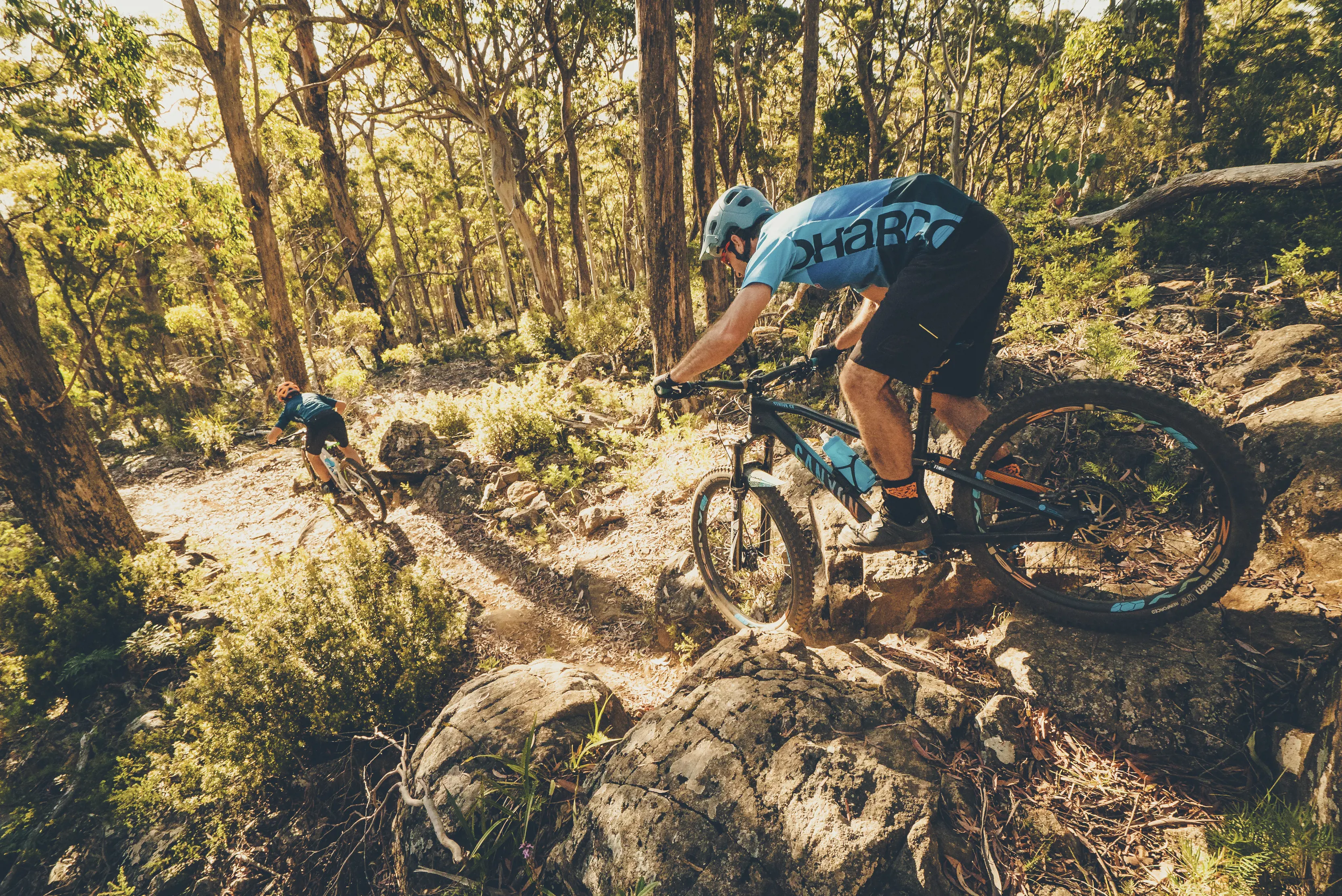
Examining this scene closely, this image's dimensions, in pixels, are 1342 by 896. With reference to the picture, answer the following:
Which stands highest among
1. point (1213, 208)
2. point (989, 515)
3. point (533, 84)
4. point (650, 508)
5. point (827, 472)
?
point (533, 84)

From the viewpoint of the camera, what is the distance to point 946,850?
1.98 meters

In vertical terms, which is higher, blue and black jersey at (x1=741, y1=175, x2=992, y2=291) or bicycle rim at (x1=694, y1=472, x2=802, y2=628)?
blue and black jersey at (x1=741, y1=175, x2=992, y2=291)

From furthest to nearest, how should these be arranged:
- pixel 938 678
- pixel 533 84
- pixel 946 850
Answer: pixel 533 84 → pixel 938 678 → pixel 946 850

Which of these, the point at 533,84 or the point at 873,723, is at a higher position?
the point at 533,84

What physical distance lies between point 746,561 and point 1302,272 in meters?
5.22

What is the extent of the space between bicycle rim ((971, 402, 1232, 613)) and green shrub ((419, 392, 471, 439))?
28.9 feet

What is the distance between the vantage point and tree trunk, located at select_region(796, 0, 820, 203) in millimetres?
14109

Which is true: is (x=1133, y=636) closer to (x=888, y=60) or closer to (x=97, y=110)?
(x=97, y=110)

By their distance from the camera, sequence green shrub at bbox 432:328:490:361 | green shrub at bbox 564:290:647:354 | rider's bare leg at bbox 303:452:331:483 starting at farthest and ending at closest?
green shrub at bbox 432:328:490:361 < green shrub at bbox 564:290:647:354 < rider's bare leg at bbox 303:452:331:483

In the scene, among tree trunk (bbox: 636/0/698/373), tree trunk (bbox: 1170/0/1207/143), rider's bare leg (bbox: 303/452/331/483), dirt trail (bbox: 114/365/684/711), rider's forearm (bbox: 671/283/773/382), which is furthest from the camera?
tree trunk (bbox: 1170/0/1207/143)

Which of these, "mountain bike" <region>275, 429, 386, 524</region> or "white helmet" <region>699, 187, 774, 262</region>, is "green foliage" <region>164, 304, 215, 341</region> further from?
"white helmet" <region>699, 187, 774, 262</region>

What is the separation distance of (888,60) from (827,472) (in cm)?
2921

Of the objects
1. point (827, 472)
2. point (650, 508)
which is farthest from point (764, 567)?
point (650, 508)

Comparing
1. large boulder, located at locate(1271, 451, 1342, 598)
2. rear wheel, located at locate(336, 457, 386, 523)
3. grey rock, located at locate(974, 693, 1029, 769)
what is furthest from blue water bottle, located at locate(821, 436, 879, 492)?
rear wheel, located at locate(336, 457, 386, 523)
